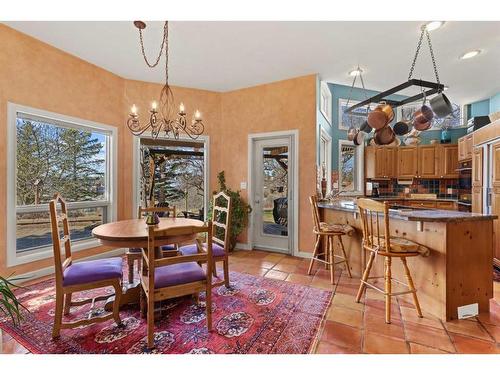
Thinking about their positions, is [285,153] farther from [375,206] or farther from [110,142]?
[110,142]

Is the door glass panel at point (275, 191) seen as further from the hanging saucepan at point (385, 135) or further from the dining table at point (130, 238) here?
the dining table at point (130, 238)

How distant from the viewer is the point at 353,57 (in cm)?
340

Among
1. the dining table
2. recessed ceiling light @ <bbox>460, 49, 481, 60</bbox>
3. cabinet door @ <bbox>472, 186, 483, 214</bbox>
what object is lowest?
the dining table

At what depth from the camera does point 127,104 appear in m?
4.12

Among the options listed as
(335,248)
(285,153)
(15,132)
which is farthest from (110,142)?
(335,248)

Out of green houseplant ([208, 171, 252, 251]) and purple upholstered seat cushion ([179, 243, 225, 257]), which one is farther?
green houseplant ([208, 171, 252, 251])

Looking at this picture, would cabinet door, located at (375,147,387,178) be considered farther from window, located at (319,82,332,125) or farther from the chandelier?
the chandelier

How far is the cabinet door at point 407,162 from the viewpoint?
216 inches

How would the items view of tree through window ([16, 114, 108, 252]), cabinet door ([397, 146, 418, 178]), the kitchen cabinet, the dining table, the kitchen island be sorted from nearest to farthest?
→ the dining table < the kitchen island < view of tree through window ([16, 114, 108, 252]) < cabinet door ([397, 146, 418, 178]) < the kitchen cabinet

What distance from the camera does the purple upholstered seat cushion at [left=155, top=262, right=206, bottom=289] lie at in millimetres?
1824

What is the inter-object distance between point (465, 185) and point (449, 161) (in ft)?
2.24

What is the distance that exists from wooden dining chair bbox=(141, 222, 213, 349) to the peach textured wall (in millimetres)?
2350

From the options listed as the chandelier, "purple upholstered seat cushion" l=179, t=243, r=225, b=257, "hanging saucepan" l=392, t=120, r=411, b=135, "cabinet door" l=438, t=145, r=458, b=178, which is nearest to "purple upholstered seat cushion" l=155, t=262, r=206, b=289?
"purple upholstered seat cushion" l=179, t=243, r=225, b=257
